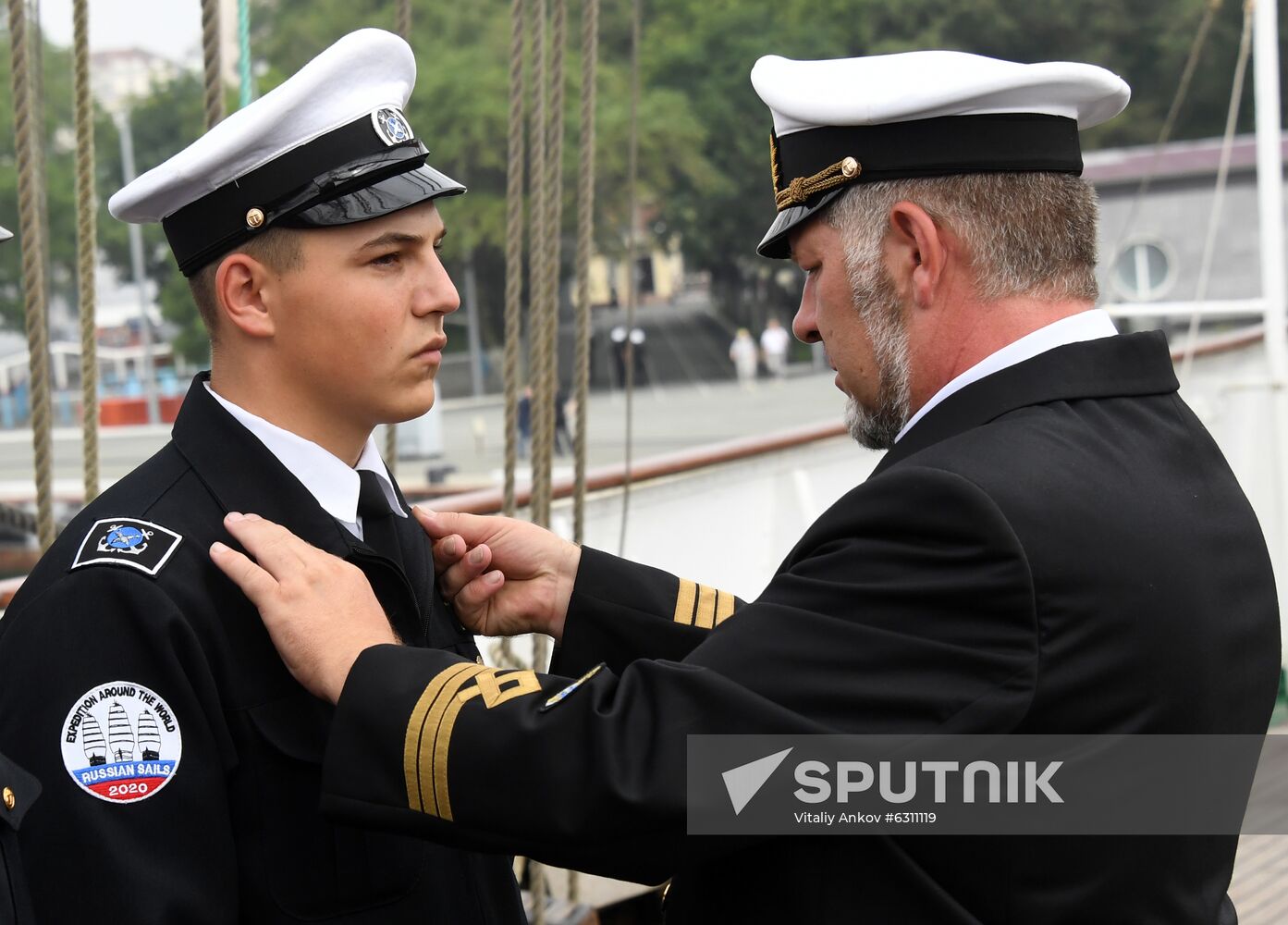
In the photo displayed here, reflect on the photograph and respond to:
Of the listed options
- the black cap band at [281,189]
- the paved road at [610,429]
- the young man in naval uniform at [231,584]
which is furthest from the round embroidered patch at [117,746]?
the paved road at [610,429]

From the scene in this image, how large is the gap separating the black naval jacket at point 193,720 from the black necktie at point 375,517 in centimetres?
9

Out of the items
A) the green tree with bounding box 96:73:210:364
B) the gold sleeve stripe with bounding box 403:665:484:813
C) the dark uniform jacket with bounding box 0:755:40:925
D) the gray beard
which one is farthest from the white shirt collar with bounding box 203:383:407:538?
the green tree with bounding box 96:73:210:364

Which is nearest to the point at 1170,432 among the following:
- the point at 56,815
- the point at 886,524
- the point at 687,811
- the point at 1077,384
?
the point at 1077,384

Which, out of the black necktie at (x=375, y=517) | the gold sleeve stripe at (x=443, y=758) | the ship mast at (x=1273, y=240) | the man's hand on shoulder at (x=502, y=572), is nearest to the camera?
the gold sleeve stripe at (x=443, y=758)

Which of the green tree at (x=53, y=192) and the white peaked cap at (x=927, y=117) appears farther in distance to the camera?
the green tree at (x=53, y=192)

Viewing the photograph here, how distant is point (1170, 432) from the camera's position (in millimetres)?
1892

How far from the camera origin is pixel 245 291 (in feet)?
6.43

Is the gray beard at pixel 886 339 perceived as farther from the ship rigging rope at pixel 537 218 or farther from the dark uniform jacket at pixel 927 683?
the ship rigging rope at pixel 537 218

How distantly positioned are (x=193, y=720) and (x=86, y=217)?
134 centimetres

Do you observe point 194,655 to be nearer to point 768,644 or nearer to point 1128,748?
point 768,644

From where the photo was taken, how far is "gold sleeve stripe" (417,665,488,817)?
5.65 ft

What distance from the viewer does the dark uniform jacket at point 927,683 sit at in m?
1.65

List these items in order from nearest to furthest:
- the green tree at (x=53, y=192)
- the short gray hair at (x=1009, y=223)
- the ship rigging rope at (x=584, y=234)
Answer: the short gray hair at (x=1009, y=223) → the ship rigging rope at (x=584, y=234) → the green tree at (x=53, y=192)

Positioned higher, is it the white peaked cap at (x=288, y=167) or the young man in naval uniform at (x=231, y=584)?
the white peaked cap at (x=288, y=167)
